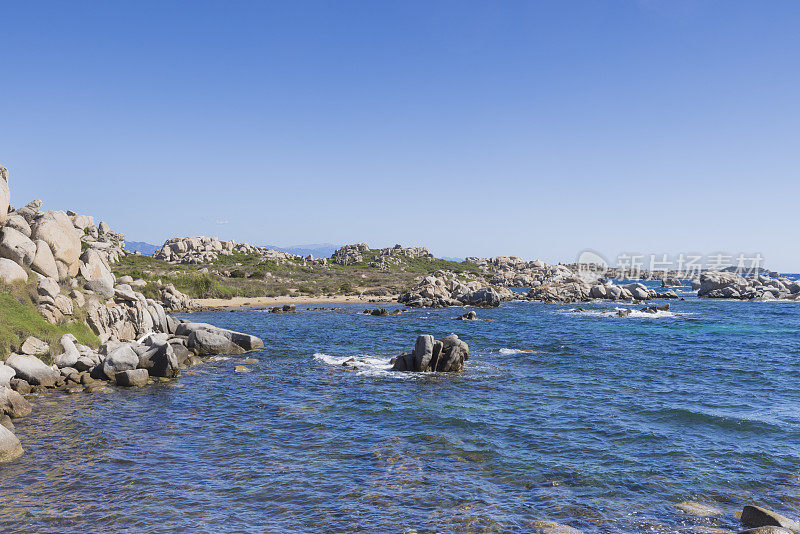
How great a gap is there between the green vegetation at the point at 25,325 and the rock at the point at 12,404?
603cm

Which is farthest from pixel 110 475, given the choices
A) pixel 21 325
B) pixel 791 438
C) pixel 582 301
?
pixel 582 301

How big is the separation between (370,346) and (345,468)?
32175 mm

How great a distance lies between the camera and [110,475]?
696 inches

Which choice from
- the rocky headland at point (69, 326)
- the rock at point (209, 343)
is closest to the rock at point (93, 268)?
the rocky headland at point (69, 326)

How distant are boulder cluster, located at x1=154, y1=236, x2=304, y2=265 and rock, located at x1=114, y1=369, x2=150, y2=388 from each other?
Answer: 418 ft

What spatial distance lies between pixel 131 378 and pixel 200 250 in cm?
14958

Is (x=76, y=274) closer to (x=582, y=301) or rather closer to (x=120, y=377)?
(x=120, y=377)

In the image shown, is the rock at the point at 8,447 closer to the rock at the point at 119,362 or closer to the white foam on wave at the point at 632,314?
the rock at the point at 119,362

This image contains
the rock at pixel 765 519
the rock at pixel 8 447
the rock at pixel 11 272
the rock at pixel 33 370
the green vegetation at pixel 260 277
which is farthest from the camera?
the green vegetation at pixel 260 277

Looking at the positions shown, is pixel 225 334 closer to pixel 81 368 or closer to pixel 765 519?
pixel 81 368

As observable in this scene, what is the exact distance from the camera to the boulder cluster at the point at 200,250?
158 meters

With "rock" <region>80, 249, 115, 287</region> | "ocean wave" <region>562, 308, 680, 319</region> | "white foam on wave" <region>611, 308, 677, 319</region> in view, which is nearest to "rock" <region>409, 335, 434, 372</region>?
"rock" <region>80, 249, 115, 287</region>

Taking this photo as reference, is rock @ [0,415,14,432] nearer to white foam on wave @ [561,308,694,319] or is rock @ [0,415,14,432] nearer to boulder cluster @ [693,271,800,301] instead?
white foam on wave @ [561,308,694,319]

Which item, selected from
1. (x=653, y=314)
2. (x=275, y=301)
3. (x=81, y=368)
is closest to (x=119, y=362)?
(x=81, y=368)
